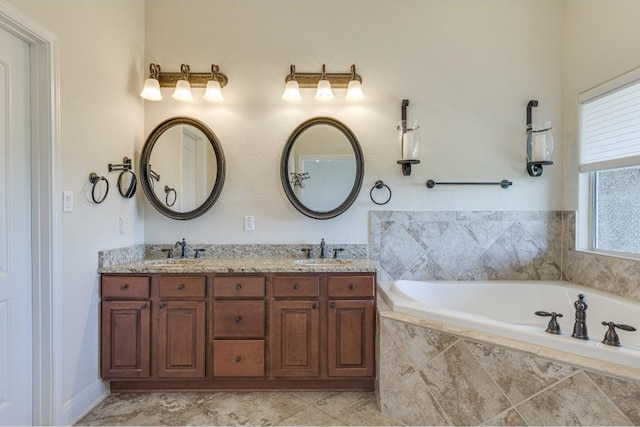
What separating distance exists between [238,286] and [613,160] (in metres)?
2.75

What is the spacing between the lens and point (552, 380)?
1.34 meters

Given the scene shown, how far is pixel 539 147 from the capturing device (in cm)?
237

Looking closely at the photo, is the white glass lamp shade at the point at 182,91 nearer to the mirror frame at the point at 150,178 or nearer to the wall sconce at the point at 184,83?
the wall sconce at the point at 184,83

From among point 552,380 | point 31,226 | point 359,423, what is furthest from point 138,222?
point 552,380

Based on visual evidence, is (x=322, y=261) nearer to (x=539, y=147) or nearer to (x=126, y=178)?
(x=126, y=178)

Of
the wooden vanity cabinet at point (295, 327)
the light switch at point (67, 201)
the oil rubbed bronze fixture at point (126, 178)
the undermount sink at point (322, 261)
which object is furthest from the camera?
the undermount sink at point (322, 261)

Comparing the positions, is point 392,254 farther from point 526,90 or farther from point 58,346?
point 58,346

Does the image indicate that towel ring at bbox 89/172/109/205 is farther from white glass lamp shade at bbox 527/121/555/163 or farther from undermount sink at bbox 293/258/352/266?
white glass lamp shade at bbox 527/121/555/163

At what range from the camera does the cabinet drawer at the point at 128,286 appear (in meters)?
2.06

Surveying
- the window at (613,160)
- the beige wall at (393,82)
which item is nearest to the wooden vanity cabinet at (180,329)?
the beige wall at (393,82)

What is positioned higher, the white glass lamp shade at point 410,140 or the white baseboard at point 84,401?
the white glass lamp shade at point 410,140

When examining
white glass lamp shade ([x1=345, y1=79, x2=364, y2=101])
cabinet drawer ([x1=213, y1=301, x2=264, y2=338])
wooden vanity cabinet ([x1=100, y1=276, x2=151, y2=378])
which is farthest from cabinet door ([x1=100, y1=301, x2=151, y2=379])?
white glass lamp shade ([x1=345, y1=79, x2=364, y2=101])

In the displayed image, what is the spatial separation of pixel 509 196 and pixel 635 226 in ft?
2.53

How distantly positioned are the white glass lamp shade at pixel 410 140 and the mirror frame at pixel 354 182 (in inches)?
13.6
